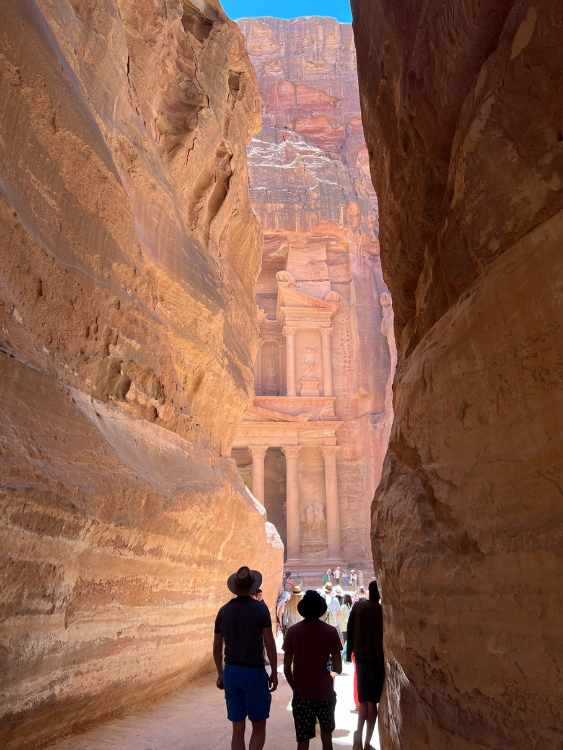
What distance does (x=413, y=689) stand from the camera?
2656 mm

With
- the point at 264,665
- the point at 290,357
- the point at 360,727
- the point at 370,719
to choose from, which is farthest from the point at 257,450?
the point at 264,665

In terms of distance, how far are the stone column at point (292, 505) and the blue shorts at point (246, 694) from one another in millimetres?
21212

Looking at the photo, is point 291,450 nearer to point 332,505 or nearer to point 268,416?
point 268,416

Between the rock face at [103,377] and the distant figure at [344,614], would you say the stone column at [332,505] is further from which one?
the rock face at [103,377]

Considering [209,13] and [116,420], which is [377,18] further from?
[209,13]

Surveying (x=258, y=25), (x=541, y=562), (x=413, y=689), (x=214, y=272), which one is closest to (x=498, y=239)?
(x=541, y=562)

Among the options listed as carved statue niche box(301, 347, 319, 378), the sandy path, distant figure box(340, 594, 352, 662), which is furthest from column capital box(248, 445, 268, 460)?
the sandy path

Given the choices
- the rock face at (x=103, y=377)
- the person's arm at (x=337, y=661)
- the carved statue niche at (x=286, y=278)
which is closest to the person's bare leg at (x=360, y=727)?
the person's arm at (x=337, y=661)

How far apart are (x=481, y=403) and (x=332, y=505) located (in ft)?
79.8

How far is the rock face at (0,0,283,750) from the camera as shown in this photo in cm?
314

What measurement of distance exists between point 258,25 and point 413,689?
45.1 meters

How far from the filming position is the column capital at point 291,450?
26.6 m

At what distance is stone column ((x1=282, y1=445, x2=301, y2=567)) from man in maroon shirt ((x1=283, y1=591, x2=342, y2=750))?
2113 cm

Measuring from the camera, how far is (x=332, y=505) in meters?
25.8
